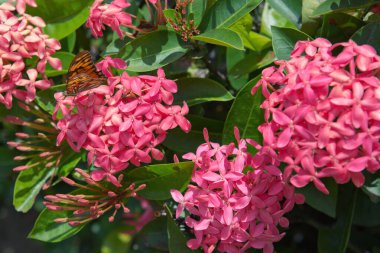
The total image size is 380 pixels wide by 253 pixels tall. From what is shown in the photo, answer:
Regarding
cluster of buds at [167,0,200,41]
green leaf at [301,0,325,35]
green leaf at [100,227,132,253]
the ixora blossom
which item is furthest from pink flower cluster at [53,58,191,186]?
green leaf at [100,227,132,253]

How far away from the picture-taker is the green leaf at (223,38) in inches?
55.8

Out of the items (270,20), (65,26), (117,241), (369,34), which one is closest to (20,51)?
(65,26)

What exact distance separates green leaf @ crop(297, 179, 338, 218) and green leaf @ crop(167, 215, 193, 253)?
307 mm

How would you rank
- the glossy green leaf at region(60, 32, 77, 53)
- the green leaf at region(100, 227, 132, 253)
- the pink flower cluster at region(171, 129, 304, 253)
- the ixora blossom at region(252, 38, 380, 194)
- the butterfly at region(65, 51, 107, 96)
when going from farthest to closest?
the green leaf at region(100, 227, 132, 253) → the glossy green leaf at region(60, 32, 77, 53) → the butterfly at region(65, 51, 107, 96) → the pink flower cluster at region(171, 129, 304, 253) → the ixora blossom at region(252, 38, 380, 194)

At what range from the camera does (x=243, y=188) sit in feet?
4.40

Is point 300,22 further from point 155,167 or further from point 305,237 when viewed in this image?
point 305,237

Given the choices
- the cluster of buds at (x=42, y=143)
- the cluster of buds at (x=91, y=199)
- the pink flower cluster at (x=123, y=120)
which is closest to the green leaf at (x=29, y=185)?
the cluster of buds at (x=42, y=143)

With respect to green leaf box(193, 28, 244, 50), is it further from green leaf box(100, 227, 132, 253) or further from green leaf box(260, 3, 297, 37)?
green leaf box(100, 227, 132, 253)

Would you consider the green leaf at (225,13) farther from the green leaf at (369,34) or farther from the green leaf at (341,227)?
the green leaf at (341,227)

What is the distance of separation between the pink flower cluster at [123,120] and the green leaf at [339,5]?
376 mm

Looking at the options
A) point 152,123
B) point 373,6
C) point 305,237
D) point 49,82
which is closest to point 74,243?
point 305,237

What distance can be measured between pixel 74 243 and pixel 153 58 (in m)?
1.36

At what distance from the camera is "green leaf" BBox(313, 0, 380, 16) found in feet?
4.66

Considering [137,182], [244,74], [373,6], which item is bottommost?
[137,182]
